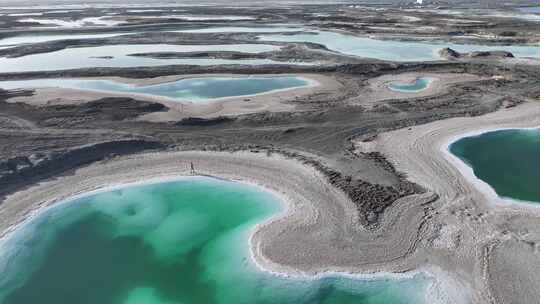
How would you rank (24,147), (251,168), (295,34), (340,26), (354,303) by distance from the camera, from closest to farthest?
(354,303) → (251,168) → (24,147) → (295,34) → (340,26)

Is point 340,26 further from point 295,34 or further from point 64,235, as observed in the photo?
point 64,235

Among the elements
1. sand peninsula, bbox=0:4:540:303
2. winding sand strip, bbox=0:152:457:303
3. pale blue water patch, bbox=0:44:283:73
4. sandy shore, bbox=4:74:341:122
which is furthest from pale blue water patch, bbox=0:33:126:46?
winding sand strip, bbox=0:152:457:303

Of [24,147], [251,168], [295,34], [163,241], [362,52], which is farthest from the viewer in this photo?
[295,34]

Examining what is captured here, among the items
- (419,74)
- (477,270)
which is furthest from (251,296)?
(419,74)

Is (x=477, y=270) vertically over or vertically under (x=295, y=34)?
under

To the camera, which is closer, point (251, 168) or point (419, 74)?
point (251, 168)

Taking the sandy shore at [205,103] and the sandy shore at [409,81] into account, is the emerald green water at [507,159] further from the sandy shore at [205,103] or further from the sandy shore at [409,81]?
the sandy shore at [205,103]

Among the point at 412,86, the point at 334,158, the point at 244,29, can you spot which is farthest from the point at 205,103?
the point at 244,29
